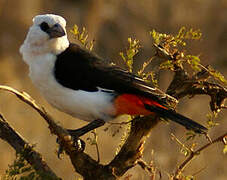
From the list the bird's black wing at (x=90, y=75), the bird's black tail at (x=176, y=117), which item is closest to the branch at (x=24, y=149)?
the bird's black wing at (x=90, y=75)

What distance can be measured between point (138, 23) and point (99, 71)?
18.0 ft

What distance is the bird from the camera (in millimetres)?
2729

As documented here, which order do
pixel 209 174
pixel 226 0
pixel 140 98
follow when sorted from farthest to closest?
pixel 226 0, pixel 209 174, pixel 140 98

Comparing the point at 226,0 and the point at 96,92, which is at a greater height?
the point at 96,92

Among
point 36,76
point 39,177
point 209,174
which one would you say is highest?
point 36,76

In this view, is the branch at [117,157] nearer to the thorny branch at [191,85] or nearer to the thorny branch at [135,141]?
the thorny branch at [135,141]

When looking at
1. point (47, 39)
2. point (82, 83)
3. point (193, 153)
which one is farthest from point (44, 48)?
point (193, 153)

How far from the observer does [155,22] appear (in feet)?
27.3

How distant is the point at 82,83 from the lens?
2805mm

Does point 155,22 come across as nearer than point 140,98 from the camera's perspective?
No

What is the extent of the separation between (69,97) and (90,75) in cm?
13

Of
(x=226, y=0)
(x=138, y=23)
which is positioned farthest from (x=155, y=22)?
(x=226, y=0)

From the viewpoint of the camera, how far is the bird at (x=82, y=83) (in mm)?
2729

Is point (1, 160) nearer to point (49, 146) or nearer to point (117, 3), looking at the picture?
point (49, 146)
